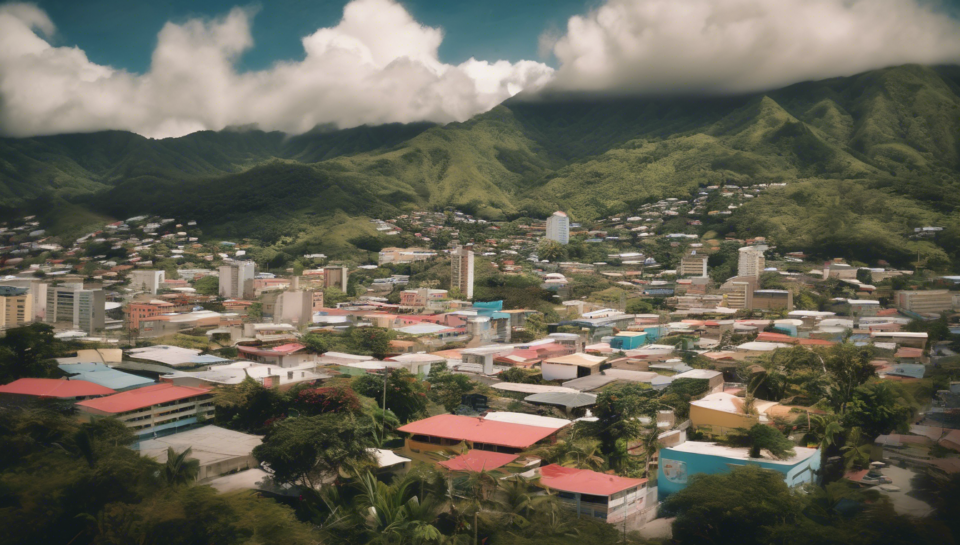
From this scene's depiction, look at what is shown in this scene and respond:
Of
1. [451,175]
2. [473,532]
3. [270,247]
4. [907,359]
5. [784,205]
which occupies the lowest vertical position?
[473,532]

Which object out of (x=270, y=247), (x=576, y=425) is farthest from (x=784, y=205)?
(x=576, y=425)

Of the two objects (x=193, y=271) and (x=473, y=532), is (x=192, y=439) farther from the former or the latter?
(x=193, y=271)

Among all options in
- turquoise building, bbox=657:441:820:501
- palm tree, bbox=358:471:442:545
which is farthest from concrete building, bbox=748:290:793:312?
palm tree, bbox=358:471:442:545

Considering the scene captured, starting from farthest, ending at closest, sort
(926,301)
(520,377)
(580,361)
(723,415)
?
(926,301) < (580,361) < (520,377) < (723,415)

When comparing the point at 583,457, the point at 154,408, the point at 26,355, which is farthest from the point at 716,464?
the point at 26,355

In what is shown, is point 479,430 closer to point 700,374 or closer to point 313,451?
point 313,451
